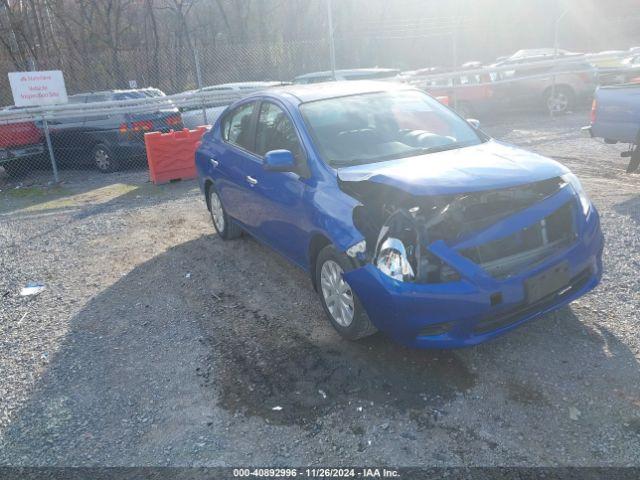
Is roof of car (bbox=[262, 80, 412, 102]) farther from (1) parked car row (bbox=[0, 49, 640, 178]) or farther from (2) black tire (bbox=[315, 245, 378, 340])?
(1) parked car row (bbox=[0, 49, 640, 178])

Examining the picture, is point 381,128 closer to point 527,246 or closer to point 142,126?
point 527,246

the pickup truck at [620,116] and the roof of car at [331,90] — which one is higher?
the roof of car at [331,90]

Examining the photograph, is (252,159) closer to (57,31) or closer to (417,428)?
(417,428)

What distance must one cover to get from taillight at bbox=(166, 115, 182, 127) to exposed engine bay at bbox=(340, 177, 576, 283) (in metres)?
9.08

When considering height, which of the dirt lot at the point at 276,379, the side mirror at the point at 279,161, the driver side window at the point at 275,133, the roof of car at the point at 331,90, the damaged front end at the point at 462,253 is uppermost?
the roof of car at the point at 331,90

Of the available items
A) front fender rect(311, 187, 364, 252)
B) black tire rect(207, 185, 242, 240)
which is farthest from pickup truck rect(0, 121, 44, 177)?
front fender rect(311, 187, 364, 252)

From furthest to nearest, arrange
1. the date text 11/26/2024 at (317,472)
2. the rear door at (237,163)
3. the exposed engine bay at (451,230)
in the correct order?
the rear door at (237,163) < the exposed engine bay at (451,230) < the date text 11/26/2024 at (317,472)

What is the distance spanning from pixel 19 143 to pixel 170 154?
11.9ft

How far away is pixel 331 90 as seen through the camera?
5.24m

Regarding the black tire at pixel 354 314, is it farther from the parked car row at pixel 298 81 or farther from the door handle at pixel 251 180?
the parked car row at pixel 298 81

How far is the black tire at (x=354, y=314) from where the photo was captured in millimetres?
3816

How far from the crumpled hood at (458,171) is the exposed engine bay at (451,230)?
74 millimetres

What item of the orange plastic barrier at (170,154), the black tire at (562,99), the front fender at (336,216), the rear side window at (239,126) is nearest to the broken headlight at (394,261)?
the front fender at (336,216)

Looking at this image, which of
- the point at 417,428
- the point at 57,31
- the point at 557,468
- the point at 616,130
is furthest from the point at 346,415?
the point at 57,31
